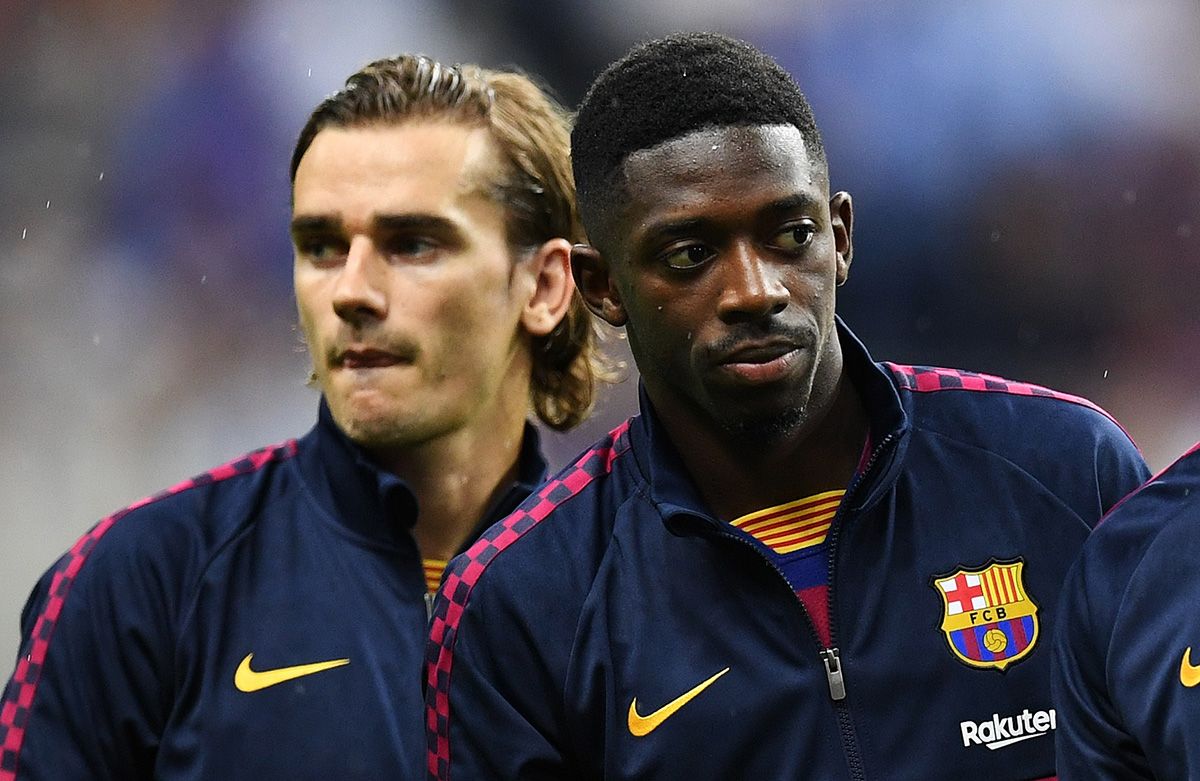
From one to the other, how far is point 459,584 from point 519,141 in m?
1.31

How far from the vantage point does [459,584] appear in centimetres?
272

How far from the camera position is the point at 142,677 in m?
3.12

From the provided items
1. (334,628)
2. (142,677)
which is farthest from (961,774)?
(142,677)

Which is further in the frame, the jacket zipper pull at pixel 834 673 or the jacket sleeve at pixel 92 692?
the jacket sleeve at pixel 92 692

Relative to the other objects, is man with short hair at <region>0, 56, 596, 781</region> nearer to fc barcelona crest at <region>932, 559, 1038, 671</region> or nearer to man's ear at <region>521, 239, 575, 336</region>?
man's ear at <region>521, 239, 575, 336</region>

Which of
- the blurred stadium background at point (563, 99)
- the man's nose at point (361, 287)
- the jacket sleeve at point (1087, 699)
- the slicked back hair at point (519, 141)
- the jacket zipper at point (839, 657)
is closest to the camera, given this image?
the jacket sleeve at point (1087, 699)

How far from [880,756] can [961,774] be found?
0.11 metres

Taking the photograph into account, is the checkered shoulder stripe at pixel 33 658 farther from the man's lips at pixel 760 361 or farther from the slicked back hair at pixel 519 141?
the man's lips at pixel 760 361

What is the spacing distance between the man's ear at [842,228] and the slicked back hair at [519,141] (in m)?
1.06

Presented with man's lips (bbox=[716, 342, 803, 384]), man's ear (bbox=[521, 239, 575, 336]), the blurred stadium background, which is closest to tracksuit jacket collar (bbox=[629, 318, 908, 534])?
man's lips (bbox=[716, 342, 803, 384])

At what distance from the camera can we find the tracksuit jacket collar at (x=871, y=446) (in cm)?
261

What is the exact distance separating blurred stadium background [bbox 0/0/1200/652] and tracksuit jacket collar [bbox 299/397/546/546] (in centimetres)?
298

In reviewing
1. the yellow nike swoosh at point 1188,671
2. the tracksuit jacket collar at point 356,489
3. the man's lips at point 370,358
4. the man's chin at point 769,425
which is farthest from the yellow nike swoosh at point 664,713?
the man's lips at point 370,358

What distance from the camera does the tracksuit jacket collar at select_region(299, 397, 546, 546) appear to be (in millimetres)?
3336
